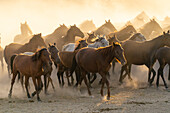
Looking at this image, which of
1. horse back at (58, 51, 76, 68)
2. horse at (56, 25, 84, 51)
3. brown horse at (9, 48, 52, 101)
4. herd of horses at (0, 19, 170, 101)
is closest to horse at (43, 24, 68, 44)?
herd of horses at (0, 19, 170, 101)

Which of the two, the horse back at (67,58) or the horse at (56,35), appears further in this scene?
the horse at (56,35)

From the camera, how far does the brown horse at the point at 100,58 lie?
8105 millimetres

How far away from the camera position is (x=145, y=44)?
38.2 ft

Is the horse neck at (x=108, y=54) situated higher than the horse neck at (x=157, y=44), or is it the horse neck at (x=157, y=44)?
the horse neck at (x=157, y=44)

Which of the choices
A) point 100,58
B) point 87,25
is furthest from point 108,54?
point 87,25

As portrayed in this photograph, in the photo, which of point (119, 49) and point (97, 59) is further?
point (97, 59)

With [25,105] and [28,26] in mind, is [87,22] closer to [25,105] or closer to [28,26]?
[28,26]

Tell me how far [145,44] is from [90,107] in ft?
18.1

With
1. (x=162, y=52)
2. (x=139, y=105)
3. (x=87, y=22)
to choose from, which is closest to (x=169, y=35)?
(x=162, y=52)

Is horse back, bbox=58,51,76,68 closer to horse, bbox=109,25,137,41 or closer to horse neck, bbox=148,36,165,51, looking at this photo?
horse neck, bbox=148,36,165,51

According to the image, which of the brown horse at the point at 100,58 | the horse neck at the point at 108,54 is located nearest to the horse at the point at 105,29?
the brown horse at the point at 100,58

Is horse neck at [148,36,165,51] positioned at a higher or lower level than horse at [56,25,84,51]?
lower

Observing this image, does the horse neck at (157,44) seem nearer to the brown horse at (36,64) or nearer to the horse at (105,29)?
the brown horse at (36,64)

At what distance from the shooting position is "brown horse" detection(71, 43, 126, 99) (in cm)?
811
